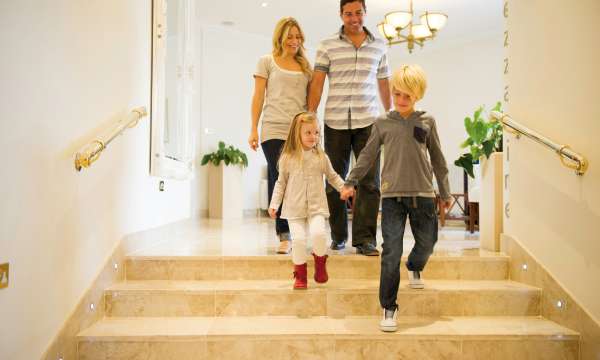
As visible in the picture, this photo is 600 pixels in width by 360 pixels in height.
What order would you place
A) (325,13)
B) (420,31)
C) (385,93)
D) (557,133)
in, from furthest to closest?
1. (325,13)
2. (420,31)
3. (385,93)
4. (557,133)

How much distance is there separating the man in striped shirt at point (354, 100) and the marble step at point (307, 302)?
1.64 ft

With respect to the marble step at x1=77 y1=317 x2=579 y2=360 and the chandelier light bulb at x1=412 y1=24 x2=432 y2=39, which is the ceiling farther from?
the marble step at x1=77 y1=317 x2=579 y2=360

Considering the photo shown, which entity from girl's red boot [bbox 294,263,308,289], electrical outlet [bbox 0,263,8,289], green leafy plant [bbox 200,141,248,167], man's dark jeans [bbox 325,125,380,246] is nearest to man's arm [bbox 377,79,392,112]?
man's dark jeans [bbox 325,125,380,246]

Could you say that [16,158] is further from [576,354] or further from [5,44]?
[576,354]

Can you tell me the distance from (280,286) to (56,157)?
4.39 feet

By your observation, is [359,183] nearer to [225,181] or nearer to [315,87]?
[315,87]

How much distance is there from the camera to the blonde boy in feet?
8.21

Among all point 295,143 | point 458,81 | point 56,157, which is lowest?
point 56,157

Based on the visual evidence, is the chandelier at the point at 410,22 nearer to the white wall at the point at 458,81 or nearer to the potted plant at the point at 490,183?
the potted plant at the point at 490,183

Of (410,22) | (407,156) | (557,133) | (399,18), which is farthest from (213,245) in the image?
(410,22)

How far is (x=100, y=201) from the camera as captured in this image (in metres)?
2.75

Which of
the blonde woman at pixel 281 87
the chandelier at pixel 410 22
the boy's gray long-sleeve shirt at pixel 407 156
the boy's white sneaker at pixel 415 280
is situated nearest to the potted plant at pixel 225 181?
the chandelier at pixel 410 22

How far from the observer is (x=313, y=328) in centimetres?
253

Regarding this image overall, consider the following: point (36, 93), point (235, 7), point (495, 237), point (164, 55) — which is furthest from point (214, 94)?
point (36, 93)
